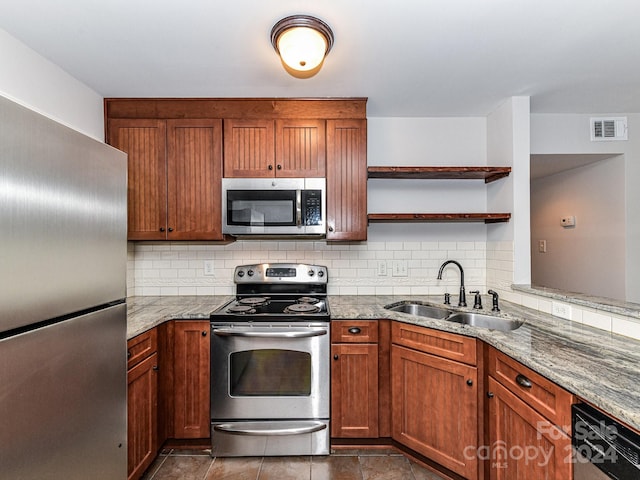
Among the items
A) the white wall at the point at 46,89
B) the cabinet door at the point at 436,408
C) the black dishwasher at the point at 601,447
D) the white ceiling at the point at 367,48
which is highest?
the white ceiling at the point at 367,48

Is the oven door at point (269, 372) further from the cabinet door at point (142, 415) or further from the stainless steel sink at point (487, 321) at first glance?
the stainless steel sink at point (487, 321)

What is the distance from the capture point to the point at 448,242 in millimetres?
2719

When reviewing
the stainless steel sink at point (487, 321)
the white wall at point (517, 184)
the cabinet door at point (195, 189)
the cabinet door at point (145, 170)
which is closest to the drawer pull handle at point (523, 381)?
the stainless steel sink at point (487, 321)

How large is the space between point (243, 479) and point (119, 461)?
37.3 inches

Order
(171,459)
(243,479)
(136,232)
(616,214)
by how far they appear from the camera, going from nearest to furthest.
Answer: (243,479)
(171,459)
(136,232)
(616,214)

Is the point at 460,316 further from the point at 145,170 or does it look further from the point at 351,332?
the point at 145,170

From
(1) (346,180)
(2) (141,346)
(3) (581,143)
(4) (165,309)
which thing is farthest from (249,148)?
(3) (581,143)

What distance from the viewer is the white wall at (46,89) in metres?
1.64

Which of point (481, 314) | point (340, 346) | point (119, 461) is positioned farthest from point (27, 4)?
point (481, 314)

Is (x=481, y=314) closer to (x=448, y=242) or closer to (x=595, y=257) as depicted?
(x=448, y=242)

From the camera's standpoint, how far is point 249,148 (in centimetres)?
235

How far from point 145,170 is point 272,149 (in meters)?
0.90

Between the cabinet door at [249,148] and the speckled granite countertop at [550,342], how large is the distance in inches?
38.1

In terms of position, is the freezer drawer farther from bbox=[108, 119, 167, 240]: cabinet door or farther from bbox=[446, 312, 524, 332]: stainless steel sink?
bbox=[446, 312, 524, 332]: stainless steel sink
